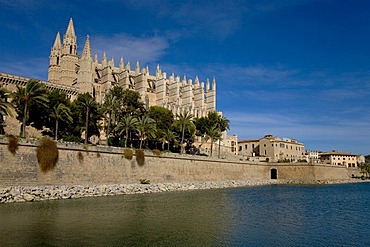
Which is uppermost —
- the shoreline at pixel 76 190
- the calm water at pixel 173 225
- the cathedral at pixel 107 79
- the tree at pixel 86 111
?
the cathedral at pixel 107 79

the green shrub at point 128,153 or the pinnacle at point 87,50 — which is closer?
the green shrub at point 128,153

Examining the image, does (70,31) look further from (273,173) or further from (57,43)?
(273,173)

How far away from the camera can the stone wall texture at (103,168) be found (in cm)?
2814

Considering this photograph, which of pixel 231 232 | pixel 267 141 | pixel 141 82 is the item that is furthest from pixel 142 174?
pixel 267 141

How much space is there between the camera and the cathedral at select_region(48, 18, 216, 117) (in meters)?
62.7

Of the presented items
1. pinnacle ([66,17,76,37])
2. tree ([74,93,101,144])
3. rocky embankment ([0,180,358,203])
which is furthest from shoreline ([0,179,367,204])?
pinnacle ([66,17,76,37])

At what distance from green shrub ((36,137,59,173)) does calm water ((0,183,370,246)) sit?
18.8 ft

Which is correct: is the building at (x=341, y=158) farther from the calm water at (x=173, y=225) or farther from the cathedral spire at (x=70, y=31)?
the calm water at (x=173, y=225)

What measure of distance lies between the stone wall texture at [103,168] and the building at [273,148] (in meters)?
29.6

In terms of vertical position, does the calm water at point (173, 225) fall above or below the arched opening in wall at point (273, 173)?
below

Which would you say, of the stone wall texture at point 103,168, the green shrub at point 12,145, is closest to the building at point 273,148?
the stone wall texture at point 103,168

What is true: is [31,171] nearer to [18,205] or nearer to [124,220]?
[18,205]

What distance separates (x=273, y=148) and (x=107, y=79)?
152 ft

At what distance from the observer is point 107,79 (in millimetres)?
65188
